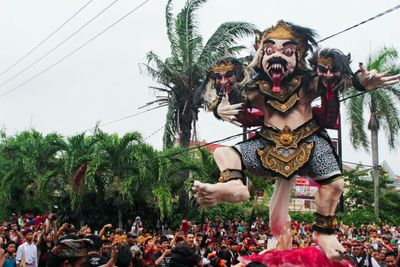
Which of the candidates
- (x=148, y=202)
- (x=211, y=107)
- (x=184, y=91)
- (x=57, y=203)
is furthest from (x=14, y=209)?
(x=211, y=107)

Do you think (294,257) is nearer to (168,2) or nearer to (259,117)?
(259,117)

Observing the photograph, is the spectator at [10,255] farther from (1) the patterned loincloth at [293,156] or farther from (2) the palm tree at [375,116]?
(2) the palm tree at [375,116]

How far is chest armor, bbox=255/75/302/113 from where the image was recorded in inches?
245

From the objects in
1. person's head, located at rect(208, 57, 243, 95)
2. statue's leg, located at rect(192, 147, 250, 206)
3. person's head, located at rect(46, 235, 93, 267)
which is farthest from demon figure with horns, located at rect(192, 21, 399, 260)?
person's head, located at rect(46, 235, 93, 267)

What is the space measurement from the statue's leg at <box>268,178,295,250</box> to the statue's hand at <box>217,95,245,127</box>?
0.79 metres

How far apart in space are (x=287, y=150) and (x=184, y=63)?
1203cm

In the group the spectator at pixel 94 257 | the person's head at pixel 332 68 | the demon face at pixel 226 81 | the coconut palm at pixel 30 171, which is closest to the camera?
the spectator at pixel 94 257

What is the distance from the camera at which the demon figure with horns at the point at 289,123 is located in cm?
599

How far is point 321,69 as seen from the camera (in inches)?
242

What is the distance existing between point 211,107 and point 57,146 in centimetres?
1425

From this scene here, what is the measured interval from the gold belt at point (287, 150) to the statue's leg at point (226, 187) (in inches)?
11.3

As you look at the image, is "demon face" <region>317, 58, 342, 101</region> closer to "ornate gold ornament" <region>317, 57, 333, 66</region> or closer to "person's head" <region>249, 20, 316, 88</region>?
"ornate gold ornament" <region>317, 57, 333, 66</region>

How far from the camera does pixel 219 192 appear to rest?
5.86 m

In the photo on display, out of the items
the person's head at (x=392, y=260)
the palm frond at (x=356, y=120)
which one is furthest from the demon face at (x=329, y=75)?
the palm frond at (x=356, y=120)
